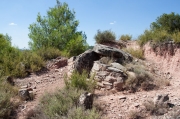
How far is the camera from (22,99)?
5527 millimetres

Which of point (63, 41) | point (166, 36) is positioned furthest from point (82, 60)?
point (63, 41)

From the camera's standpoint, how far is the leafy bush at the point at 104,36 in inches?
492

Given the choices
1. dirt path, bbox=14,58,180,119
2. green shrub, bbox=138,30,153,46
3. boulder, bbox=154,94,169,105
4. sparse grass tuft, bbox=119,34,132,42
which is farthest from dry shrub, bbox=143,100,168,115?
sparse grass tuft, bbox=119,34,132,42

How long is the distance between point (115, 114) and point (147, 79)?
260 cm

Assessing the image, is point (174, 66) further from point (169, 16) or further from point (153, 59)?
point (169, 16)

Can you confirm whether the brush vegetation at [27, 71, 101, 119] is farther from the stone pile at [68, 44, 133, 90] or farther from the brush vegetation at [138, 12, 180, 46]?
the brush vegetation at [138, 12, 180, 46]

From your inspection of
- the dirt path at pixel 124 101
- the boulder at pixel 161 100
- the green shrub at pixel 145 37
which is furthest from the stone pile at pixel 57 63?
the boulder at pixel 161 100

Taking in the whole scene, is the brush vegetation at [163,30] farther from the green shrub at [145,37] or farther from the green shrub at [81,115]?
the green shrub at [81,115]

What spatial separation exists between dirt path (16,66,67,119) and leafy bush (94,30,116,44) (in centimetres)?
442

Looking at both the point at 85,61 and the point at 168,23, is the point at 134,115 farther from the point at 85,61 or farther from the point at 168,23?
the point at 168,23

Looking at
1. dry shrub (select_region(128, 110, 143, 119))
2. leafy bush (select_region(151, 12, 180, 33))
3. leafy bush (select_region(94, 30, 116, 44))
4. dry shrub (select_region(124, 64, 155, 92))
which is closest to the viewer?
dry shrub (select_region(128, 110, 143, 119))

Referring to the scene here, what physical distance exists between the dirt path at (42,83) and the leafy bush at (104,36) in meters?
4.42

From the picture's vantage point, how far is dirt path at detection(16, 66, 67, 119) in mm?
5546

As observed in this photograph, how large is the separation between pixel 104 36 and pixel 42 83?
650 centimetres
